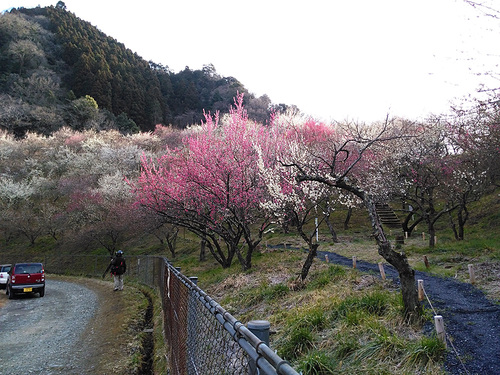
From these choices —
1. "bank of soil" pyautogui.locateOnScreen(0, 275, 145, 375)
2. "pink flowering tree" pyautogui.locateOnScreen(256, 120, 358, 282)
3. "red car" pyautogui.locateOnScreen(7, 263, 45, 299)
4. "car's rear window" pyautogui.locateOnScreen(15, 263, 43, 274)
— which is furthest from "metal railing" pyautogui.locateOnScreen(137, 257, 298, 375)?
Result: "car's rear window" pyautogui.locateOnScreen(15, 263, 43, 274)

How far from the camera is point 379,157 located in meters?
24.9

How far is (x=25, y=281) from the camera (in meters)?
16.0

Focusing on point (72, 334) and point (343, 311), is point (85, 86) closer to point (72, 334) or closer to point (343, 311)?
point (72, 334)

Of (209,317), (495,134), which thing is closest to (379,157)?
(495,134)

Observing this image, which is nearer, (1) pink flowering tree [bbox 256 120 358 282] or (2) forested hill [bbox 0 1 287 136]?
(1) pink flowering tree [bbox 256 120 358 282]

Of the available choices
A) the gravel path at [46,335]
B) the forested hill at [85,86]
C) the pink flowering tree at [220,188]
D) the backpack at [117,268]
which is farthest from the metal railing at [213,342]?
the forested hill at [85,86]

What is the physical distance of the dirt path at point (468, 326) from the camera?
4281 mm

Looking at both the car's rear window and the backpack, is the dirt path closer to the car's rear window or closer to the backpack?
the backpack

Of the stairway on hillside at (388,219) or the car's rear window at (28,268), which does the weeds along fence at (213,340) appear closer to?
the car's rear window at (28,268)

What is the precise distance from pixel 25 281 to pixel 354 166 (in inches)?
656

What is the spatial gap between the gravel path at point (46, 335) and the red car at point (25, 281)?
0.53 meters

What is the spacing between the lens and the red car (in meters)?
15.9

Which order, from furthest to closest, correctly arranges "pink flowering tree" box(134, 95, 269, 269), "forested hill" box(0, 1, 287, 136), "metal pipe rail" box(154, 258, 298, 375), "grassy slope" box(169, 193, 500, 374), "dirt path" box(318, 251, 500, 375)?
"forested hill" box(0, 1, 287, 136) → "pink flowering tree" box(134, 95, 269, 269) → "grassy slope" box(169, 193, 500, 374) → "dirt path" box(318, 251, 500, 375) → "metal pipe rail" box(154, 258, 298, 375)

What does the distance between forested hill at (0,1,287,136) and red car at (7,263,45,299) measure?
43051 mm
